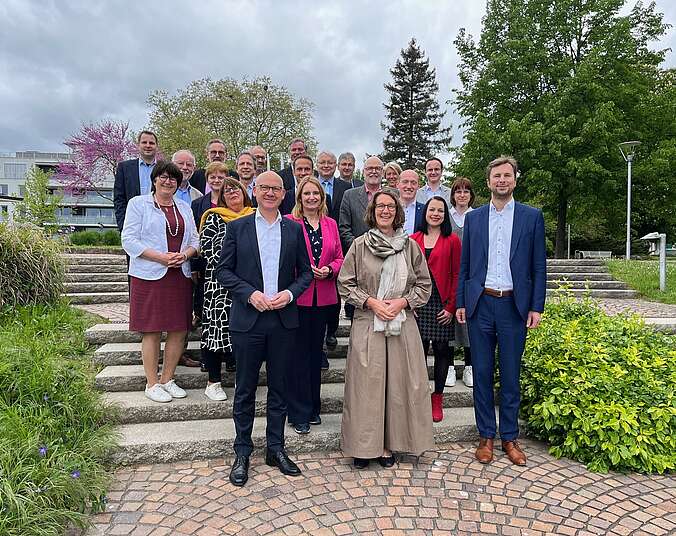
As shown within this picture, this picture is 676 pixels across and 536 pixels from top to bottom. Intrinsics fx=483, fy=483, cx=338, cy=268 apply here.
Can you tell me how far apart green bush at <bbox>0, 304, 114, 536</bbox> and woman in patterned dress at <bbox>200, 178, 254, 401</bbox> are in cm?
106

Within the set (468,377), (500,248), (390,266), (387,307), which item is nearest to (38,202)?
(468,377)

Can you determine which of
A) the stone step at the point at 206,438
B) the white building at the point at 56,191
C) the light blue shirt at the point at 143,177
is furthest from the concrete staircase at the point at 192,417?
the white building at the point at 56,191

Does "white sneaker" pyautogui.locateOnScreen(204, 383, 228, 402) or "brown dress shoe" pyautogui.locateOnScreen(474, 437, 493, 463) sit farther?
"white sneaker" pyautogui.locateOnScreen(204, 383, 228, 402)

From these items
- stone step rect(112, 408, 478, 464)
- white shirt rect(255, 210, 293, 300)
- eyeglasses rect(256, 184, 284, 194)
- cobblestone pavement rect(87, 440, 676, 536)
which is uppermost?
eyeglasses rect(256, 184, 284, 194)

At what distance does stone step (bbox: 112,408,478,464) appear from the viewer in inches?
143

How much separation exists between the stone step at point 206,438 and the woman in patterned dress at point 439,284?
0.75 ft

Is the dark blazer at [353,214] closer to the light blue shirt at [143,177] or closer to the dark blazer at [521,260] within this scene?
the dark blazer at [521,260]

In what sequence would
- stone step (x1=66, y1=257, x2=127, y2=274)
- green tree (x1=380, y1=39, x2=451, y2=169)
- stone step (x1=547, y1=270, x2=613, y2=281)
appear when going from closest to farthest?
1. stone step (x1=66, y1=257, x2=127, y2=274)
2. stone step (x1=547, y1=270, x2=613, y2=281)
3. green tree (x1=380, y1=39, x2=451, y2=169)

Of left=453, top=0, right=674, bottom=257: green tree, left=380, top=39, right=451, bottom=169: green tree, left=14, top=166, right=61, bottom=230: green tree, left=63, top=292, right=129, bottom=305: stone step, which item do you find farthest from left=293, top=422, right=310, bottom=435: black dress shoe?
left=380, top=39, right=451, bottom=169: green tree

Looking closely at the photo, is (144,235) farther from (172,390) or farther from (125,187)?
(172,390)

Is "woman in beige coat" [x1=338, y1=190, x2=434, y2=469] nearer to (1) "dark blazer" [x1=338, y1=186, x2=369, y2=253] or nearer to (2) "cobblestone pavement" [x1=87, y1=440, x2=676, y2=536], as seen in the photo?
(2) "cobblestone pavement" [x1=87, y1=440, x2=676, y2=536]

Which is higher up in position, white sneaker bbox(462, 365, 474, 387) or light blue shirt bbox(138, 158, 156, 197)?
light blue shirt bbox(138, 158, 156, 197)

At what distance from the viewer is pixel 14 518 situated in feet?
8.20

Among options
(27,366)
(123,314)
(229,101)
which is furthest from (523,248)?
(229,101)
